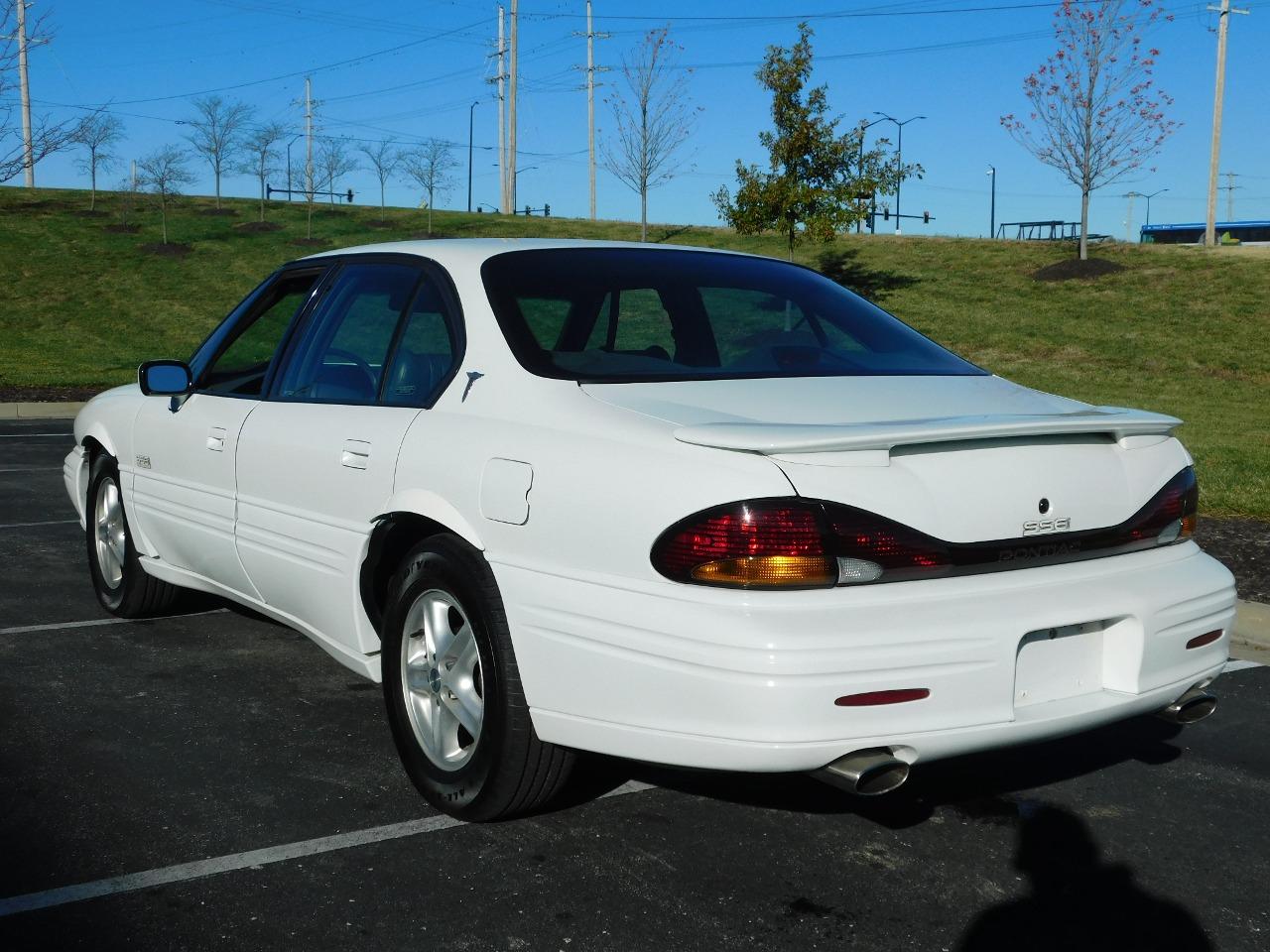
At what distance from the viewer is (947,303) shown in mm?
30969

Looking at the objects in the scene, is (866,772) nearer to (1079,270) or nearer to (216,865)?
(216,865)

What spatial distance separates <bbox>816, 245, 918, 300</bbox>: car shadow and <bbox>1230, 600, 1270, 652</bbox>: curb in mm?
25303

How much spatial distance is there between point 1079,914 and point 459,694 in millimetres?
1697

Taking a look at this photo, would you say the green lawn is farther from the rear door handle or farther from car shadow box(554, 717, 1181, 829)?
the rear door handle

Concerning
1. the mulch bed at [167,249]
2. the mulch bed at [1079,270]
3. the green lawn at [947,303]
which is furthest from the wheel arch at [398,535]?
the mulch bed at [167,249]

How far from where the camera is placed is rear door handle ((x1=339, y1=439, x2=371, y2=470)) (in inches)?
A: 161

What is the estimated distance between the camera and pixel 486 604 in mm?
3502

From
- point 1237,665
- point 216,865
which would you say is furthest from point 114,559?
point 1237,665

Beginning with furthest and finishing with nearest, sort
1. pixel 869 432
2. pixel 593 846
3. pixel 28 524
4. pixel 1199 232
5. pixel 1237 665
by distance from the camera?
pixel 1199 232, pixel 28 524, pixel 1237 665, pixel 593 846, pixel 869 432

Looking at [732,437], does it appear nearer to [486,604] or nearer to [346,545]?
[486,604]

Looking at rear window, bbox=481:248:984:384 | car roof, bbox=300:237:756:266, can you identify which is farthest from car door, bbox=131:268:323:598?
rear window, bbox=481:248:984:384

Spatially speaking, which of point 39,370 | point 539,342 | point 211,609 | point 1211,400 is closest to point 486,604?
point 539,342

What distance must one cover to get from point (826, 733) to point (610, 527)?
0.69 meters

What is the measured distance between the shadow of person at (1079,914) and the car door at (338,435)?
2.02 m
